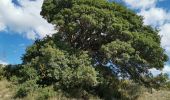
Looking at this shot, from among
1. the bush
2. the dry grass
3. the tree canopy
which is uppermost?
the tree canopy

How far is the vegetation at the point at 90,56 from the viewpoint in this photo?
23469mm

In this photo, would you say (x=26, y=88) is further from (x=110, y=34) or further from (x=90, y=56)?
(x=110, y=34)

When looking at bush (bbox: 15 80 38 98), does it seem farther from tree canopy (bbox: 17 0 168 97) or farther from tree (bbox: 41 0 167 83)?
tree (bbox: 41 0 167 83)

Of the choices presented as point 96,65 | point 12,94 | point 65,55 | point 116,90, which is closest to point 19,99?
point 12,94

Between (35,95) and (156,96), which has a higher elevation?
(156,96)

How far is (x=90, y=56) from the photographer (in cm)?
2567

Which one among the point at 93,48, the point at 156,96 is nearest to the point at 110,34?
the point at 93,48

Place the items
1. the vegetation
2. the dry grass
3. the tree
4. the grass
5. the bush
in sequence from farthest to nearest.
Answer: the dry grass
the tree
the vegetation
the bush
the grass

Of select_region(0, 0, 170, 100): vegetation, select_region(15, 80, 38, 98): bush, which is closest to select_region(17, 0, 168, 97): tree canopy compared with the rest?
select_region(0, 0, 170, 100): vegetation

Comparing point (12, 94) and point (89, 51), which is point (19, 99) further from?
point (89, 51)

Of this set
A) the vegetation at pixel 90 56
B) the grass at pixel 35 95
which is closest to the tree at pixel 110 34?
the vegetation at pixel 90 56

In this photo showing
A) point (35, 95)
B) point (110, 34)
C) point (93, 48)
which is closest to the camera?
point (35, 95)

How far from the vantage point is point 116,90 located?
26.8 m

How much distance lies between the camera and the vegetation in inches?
924
